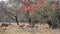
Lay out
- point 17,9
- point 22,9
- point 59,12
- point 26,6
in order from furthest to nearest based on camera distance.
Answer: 1. point 17,9
2. point 22,9
3. point 26,6
4. point 59,12

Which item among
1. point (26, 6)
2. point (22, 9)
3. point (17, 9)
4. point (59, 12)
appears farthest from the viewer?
point (17, 9)

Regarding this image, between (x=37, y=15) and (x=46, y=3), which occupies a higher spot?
(x=46, y=3)

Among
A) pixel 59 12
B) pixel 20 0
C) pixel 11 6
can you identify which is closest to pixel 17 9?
pixel 11 6

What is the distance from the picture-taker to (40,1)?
1984cm

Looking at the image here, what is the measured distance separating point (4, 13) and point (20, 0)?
4291 millimetres

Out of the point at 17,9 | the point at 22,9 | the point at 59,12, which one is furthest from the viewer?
the point at 17,9

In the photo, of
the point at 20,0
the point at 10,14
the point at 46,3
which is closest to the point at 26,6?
the point at 20,0

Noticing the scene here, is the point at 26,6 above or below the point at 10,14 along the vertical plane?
above

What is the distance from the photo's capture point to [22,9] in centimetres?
2262

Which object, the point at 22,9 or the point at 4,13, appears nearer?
the point at 22,9

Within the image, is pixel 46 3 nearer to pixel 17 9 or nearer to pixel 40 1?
pixel 40 1

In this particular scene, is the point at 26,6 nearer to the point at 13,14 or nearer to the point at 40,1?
the point at 40,1

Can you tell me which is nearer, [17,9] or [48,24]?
[48,24]

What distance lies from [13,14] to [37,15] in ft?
18.9
